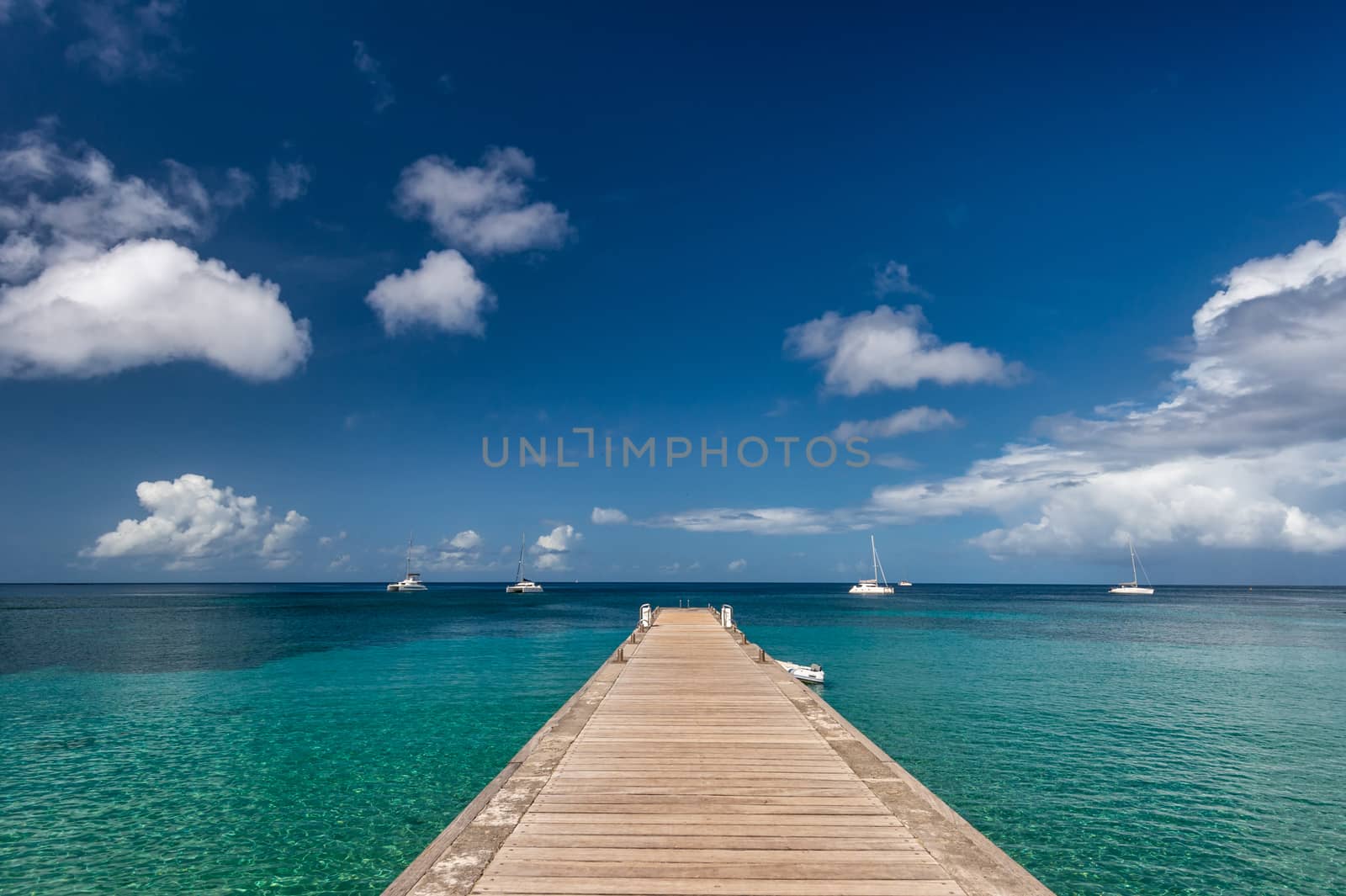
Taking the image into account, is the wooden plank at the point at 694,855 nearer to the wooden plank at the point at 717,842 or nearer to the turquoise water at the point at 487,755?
the wooden plank at the point at 717,842

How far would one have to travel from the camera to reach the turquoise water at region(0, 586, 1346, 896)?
39.3ft

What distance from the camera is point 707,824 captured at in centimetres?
752

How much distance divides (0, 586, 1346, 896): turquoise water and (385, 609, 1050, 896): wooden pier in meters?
4.77

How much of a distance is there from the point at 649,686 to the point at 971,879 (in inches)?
461

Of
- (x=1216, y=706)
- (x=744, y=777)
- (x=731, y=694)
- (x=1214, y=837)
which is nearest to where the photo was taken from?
(x=744, y=777)

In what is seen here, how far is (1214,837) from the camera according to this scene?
511 inches

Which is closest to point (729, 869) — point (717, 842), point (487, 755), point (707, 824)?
point (717, 842)

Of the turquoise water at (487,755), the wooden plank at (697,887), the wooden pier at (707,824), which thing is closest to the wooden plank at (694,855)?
the wooden pier at (707,824)

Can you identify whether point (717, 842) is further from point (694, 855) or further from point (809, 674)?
point (809, 674)

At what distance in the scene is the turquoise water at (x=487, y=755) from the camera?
11977mm

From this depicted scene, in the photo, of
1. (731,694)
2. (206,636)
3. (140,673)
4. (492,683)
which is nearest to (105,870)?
(731,694)

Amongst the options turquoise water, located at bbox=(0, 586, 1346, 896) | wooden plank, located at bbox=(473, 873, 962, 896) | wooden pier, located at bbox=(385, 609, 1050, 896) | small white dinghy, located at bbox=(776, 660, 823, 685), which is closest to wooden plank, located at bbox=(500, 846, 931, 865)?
wooden pier, located at bbox=(385, 609, 1050, 896)

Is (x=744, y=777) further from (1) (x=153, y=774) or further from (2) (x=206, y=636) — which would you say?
(2) (x=206, y=636)

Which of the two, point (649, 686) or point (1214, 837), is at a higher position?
point (649, 686)
